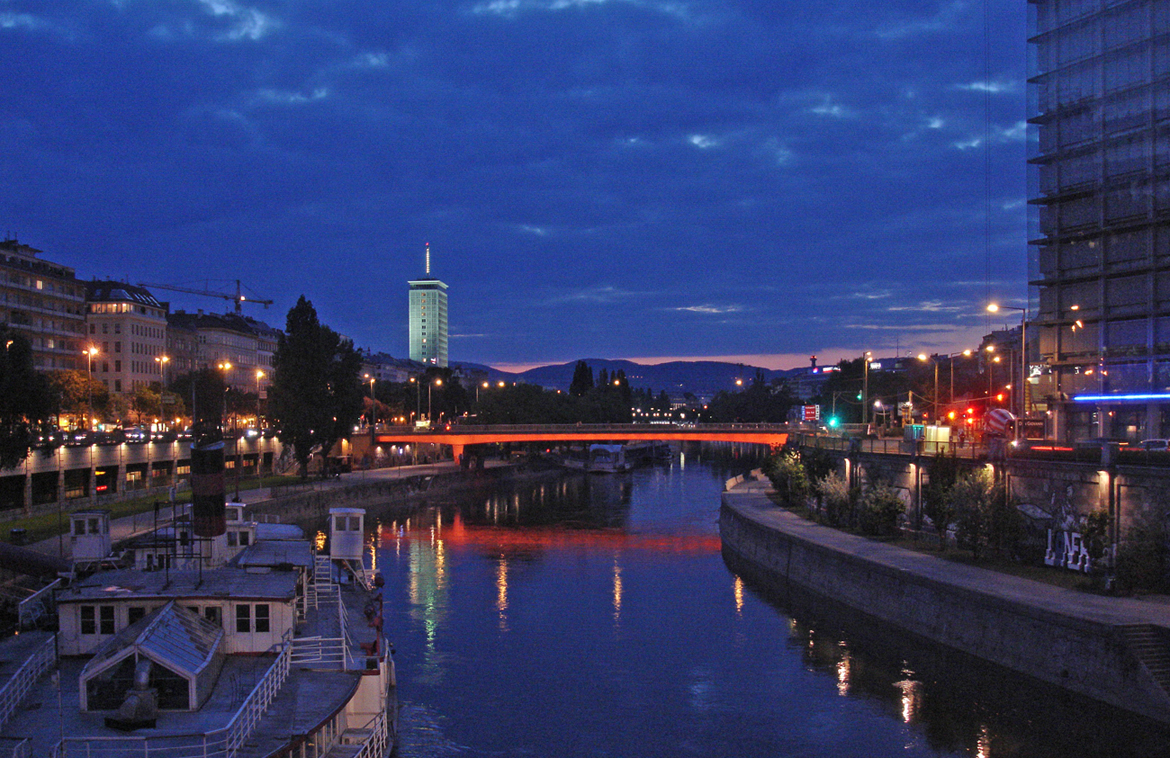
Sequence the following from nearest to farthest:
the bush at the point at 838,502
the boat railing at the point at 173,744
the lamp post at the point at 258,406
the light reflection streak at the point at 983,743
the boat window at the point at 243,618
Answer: the boat railing at the point at 173,744 < the boat window at the point at 243,618 < the light reflection streak at the point at 983,743 < the bush at the point at 838,502 < the lamp post at the point at 258,406

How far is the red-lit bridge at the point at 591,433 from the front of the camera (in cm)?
9775

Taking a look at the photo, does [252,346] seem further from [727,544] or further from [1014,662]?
[1014,662]

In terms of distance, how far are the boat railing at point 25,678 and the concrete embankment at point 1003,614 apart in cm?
2851

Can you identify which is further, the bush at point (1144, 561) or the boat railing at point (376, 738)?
the bush at point (1144, 561)

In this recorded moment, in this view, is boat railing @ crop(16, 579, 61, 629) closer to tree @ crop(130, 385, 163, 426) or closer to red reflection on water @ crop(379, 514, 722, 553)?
red reflection on water @ crop(379, 514, 722, 553)

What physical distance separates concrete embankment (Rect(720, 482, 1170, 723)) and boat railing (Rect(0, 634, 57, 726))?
93.5ft

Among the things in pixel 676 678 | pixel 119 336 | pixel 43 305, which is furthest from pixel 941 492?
pixel 119 336

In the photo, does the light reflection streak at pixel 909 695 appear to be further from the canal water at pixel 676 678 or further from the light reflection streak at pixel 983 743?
the light reflection streak at pixel 983 743

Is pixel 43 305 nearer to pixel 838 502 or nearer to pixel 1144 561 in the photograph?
pixel 838 502

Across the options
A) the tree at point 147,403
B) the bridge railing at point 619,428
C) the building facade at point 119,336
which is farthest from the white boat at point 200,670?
the building facade at point 119,336

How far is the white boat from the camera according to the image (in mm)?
20609

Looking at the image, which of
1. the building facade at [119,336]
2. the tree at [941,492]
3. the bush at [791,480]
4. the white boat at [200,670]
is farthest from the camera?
the building facade at [119,336]

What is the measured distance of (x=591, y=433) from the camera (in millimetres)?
103250

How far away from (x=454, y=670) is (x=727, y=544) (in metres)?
31.9
